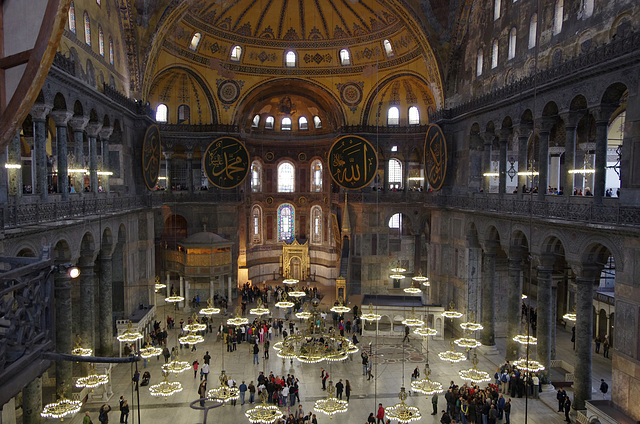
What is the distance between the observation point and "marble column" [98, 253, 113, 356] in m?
14.8

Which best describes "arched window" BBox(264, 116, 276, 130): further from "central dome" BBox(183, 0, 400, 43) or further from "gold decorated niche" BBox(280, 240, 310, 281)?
"gold decorated niche" BBox(280, 240, 310, 281)

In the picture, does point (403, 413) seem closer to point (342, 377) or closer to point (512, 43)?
point (342, 377)

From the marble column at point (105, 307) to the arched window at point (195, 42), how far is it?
1068cm

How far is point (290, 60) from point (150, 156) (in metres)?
9.60

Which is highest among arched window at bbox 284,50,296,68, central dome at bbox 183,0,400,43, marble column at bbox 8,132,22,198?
central dome at bbox 183,0,400,43

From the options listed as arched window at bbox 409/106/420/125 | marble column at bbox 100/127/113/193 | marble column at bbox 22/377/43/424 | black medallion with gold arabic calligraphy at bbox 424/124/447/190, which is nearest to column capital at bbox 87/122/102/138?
marble column at bbox 100/127/113/193

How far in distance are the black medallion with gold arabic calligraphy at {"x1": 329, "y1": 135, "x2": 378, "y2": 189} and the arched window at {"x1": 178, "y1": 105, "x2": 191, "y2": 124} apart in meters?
10.3

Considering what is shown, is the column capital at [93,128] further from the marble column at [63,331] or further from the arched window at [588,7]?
the arched window at [588,7]

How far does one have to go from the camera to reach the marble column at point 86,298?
12.9 meters

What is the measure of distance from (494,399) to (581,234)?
432cm

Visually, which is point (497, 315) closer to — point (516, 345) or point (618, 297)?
point (516, 345)

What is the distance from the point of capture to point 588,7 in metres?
11.6

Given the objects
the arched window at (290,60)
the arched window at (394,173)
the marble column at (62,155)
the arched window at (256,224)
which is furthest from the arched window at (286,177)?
the marble column at (62,155)

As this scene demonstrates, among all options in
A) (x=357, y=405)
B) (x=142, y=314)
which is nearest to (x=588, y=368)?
(x=357, y=405)
